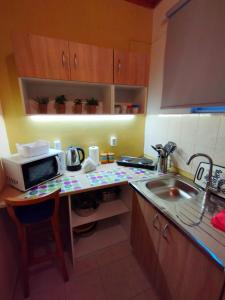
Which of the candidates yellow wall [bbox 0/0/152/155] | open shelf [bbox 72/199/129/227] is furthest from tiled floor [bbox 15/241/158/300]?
yellow wall [bbox 0/0/152/155]

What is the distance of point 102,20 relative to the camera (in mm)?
1585

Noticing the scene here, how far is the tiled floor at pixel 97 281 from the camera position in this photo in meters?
1.24

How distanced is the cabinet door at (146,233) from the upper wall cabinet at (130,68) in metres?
1.20

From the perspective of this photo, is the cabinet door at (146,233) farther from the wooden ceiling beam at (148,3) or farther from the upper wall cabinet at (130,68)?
the wooden ceiling beam at (148,3)

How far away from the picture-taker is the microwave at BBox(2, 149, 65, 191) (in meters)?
1.19

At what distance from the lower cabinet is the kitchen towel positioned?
0.64 ft

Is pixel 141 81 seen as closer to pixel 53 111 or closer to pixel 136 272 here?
pixel 53 111

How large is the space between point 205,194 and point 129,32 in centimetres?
189

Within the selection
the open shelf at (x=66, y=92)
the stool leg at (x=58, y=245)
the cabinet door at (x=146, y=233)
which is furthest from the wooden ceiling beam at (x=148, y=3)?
the stool leg at (x=58, y=245)

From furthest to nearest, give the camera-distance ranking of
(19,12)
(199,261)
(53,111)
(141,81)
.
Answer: (141,81)
(53,111)
(19,12)
(199,261)

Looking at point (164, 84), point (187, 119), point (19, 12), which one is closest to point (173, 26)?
point (164, 84)

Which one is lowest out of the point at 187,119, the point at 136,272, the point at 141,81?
the point at 136,272

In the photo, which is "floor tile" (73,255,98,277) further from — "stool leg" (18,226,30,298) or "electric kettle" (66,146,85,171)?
"electric kettle" (66,146,85,171)

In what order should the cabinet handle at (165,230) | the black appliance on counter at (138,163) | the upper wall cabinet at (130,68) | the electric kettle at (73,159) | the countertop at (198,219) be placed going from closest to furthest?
the countertop at (198,219) → the cabinet handle at (165,230) → the upper wall cabinet at (130,68) → the electric kettle at (73,159) → the black appliance on counter at (138,163)
